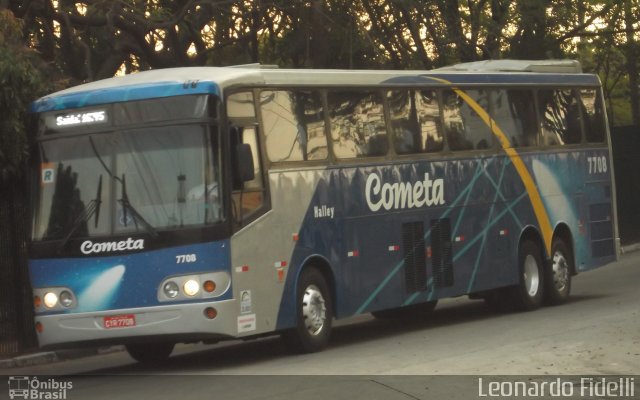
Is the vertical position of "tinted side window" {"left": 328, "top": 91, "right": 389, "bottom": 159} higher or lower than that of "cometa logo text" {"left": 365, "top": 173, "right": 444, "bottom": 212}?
higher

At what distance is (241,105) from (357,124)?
2417mm

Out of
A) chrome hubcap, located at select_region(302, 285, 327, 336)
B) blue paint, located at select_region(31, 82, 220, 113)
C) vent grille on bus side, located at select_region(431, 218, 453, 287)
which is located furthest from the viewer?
vent grille on bus side, located at select_region(431, 218, 453, 287)

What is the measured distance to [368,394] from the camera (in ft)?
35.4

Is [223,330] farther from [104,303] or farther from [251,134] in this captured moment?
[251,134]

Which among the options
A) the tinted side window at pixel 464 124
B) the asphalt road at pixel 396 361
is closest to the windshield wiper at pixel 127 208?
the asphalt road at pixel 396 361

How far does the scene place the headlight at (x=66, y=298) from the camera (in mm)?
13531

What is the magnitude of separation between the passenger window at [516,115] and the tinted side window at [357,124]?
299cm

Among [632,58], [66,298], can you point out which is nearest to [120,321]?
[66,298]

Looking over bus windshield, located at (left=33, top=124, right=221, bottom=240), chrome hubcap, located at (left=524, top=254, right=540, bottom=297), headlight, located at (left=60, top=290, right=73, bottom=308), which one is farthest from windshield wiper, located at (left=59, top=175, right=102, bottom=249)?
chrome hubcap, located at (left=524, top=254, right=540, bottom=297)

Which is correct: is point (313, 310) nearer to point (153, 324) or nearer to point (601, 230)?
point (153, 324)

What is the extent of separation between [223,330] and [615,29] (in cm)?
2212

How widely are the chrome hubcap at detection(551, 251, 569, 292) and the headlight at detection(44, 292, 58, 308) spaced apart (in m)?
8.79

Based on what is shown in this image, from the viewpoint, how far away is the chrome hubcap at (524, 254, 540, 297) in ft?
63.1

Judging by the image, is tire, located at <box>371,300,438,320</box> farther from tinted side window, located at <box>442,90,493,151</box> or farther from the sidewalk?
the sidewalk
